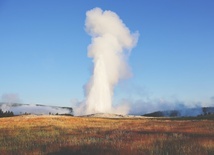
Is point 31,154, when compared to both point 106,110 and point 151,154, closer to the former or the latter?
point 151,154

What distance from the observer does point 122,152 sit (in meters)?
14.1

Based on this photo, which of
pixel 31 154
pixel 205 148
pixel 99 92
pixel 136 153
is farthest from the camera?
pixel 99 92

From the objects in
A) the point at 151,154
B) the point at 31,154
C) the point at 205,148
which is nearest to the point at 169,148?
the point at 205,148

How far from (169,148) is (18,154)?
704 centimetres

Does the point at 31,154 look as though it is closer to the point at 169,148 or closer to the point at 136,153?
the point at 136,153

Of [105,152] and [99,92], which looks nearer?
[105,152]

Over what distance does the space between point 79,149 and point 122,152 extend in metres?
2.82

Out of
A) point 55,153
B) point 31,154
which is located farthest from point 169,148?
point 31,154

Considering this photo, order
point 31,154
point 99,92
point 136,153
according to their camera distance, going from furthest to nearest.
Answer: point 99,92 < point 31,154 < point 136,153

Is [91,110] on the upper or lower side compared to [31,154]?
upper

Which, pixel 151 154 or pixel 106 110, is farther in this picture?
pixel 106 110

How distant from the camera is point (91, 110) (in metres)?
183

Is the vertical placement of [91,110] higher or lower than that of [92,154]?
higher

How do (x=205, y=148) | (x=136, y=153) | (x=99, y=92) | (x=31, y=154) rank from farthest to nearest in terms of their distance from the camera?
(x=99, y=92) → (x=205, y=148) → (x=31, y=154) → (x=136, y=153)
